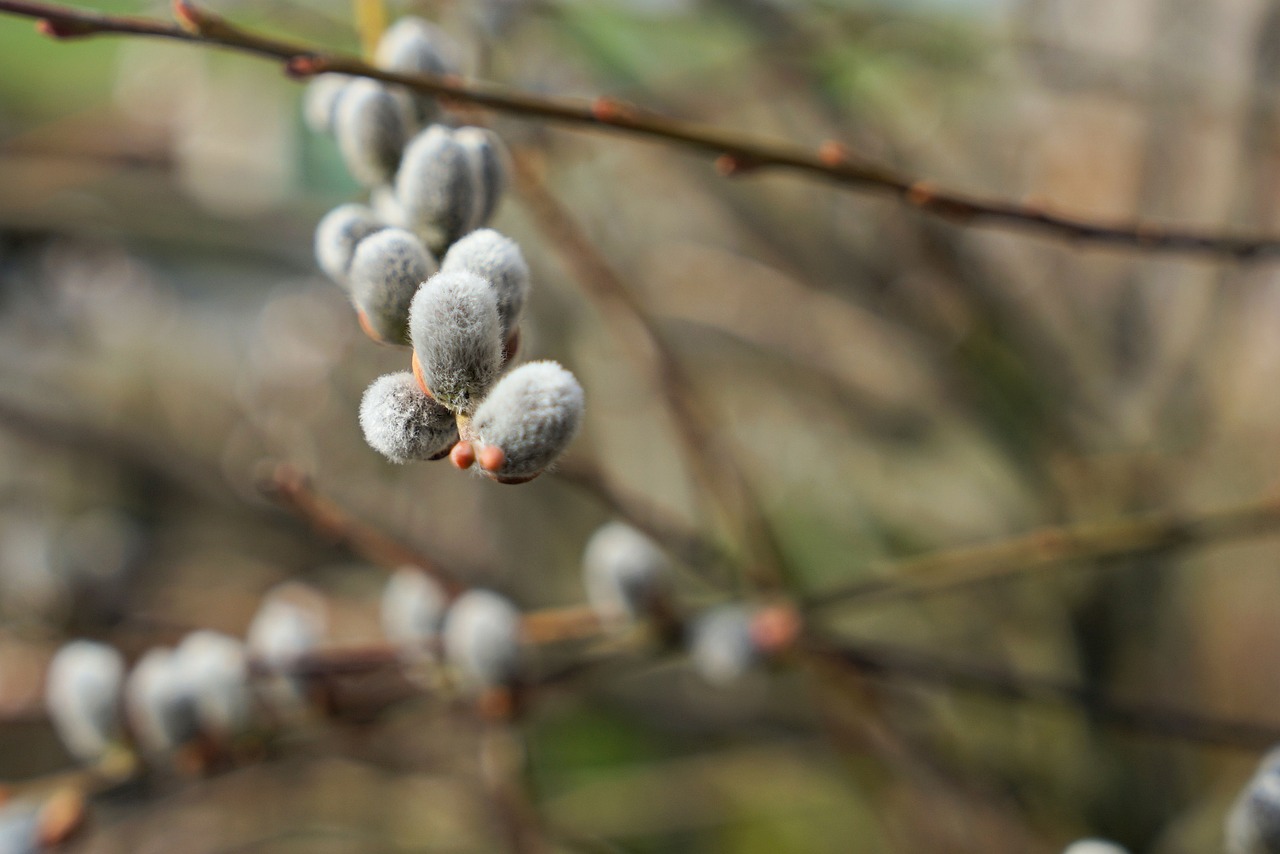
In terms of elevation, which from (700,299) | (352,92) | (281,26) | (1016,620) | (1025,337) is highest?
(700,299)

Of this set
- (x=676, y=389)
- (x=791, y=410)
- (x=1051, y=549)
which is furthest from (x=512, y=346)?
(x=791, y=410)

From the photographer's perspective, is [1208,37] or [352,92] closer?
[352,92]

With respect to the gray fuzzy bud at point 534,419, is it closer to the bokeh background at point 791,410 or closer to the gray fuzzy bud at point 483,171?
the gray fuzzy bud at point 483,171

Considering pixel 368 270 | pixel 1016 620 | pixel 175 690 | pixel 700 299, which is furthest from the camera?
pixel 700 299

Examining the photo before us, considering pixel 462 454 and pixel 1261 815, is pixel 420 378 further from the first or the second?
pixel 1261 815

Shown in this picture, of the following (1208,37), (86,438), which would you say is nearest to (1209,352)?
(1208,37)

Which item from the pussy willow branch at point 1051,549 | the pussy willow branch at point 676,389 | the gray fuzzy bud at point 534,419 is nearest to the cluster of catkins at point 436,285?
the gray fuzzy bud at point 534,419

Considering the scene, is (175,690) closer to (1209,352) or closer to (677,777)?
(677,777)
